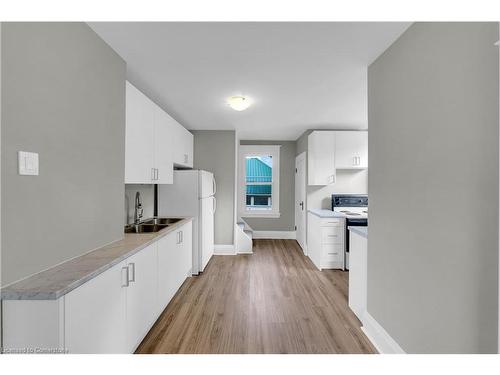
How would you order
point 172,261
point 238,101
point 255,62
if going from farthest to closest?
point 238,101
point 172,261
point 255,62

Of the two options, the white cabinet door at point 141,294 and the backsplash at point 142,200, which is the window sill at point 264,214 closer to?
the backsplash at point 142,200

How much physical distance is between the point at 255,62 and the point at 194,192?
2119 millimetres

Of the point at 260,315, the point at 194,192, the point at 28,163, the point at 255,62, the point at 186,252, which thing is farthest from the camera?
the point at 194,192

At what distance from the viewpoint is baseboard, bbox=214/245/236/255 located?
4.82 meters

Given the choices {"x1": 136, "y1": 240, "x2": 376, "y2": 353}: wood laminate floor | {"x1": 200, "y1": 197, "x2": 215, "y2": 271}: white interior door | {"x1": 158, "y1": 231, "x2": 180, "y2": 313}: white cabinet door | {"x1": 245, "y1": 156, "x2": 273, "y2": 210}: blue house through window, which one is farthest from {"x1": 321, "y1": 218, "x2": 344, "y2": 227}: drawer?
{"x1": 245, "y1": 156, "x2": 273, "y2": 210}: blue house through window

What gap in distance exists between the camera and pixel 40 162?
128cm

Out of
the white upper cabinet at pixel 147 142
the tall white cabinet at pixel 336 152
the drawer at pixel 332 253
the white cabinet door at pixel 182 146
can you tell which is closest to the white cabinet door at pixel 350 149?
the tall white cabinet at pixel 336 152

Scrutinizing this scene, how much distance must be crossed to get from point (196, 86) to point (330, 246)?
307cm

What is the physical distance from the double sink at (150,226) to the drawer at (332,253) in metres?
2.37

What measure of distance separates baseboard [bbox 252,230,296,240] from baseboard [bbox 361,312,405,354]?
155 inches

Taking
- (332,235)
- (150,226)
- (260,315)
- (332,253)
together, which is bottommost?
(260,315)

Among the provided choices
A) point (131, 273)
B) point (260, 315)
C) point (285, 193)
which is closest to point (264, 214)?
point (285, 193)

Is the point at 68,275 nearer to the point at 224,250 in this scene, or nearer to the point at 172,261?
the point at 172,261

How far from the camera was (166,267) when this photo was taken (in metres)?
2.56
